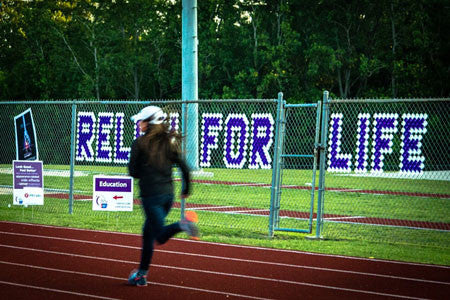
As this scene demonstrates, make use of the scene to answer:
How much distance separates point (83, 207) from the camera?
1766cm

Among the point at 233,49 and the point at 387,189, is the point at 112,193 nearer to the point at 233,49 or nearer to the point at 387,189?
the point at 387,189

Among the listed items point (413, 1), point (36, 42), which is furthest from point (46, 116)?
point (413, 1)

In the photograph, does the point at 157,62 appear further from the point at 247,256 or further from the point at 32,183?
the point at 247,256

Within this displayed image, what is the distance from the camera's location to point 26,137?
16.2 metres

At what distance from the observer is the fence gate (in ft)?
41.3

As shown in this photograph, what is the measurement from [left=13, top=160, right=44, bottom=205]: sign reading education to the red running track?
249 cm

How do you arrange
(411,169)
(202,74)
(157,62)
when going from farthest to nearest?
(157,62) < (202,74) < (411,169)

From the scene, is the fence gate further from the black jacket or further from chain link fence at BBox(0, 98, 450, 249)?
the black jacket

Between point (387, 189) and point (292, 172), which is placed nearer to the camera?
point (387, 189)

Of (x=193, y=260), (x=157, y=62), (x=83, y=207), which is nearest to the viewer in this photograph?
(x=193, y=260)

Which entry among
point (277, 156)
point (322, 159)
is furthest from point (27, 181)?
point (322, 159)

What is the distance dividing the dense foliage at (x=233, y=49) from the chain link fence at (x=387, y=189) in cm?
2617

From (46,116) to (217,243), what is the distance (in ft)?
101

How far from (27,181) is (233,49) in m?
41.2
